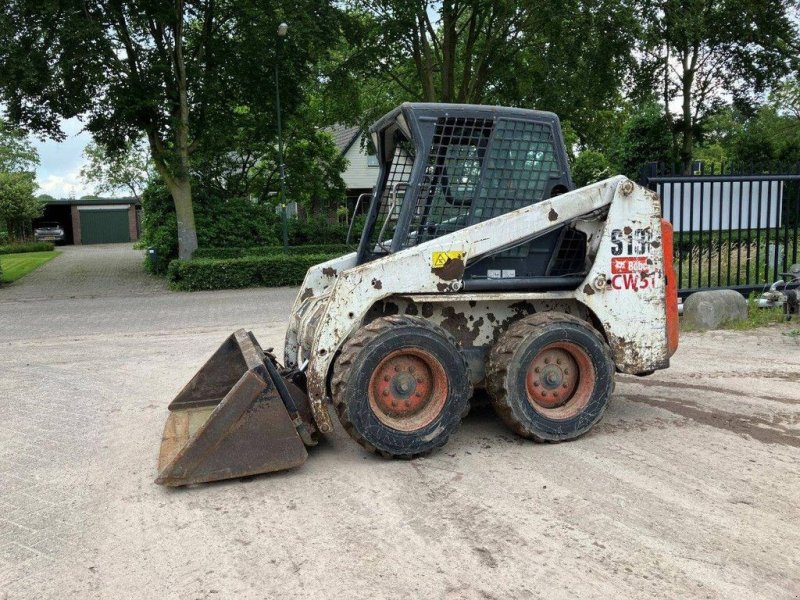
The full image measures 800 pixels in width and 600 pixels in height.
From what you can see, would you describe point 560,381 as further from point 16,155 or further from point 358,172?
point 16,155

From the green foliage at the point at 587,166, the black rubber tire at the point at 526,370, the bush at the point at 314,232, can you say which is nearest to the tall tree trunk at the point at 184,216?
the bush at the point at 314,232

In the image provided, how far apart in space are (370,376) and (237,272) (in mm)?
15128

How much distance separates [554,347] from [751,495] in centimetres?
150

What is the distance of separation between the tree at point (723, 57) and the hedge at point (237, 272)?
41.0 feet

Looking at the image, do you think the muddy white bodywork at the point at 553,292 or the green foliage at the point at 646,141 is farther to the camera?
the green foliage at the point at 646,141

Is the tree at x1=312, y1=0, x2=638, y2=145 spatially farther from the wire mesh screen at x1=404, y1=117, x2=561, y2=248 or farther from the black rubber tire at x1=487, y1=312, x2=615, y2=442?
the black rubber tire at x1=487, y1=312, x2=615, y2=442

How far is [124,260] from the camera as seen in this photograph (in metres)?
30.2

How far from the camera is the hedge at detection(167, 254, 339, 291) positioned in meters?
18.6

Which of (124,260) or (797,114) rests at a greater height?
(797,114)

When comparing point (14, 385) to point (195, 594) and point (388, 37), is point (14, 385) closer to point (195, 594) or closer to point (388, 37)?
point (195, 594)

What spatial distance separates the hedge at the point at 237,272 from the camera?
1862 centimetres

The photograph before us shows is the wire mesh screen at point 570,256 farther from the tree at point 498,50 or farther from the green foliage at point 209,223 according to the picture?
the green foliage at point 209,223

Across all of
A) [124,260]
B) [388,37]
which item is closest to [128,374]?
[388,37]

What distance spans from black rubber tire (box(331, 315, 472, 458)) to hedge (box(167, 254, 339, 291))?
49.1 feet
